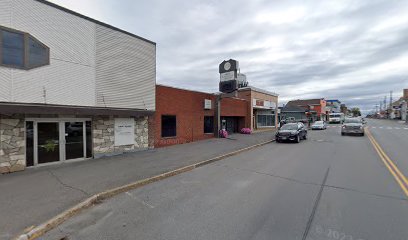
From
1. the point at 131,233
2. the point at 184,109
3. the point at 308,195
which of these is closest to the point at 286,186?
the point at 308,195

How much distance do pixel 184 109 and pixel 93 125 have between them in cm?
709

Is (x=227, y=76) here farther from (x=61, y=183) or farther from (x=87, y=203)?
(x=87, y=203)

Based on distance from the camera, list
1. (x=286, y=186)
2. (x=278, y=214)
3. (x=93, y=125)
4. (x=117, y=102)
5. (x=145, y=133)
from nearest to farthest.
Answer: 1. (x=278, y=214)
2. (x=286, y=186)
3. (x=93, y=125)
4. (x=117, y=102)
5. (x=145, y=133)

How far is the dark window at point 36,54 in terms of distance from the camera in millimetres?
8492

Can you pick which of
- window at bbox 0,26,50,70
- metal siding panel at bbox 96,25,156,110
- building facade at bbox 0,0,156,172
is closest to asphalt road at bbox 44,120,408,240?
building facade at bbox 0,0,156,172

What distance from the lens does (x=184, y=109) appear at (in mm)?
16625

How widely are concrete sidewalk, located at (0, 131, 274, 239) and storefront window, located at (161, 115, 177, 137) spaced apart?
426cm

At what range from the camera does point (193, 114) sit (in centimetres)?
1752

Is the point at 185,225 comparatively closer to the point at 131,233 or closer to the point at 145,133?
the point at 131,233

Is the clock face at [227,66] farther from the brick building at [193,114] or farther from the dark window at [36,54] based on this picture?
the dark window at [36,54]

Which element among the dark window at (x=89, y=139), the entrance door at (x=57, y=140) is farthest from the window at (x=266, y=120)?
the entrance door at (x=57, y=140)

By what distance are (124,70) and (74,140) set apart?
432cm

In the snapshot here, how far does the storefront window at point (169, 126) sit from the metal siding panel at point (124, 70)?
5.73 feet

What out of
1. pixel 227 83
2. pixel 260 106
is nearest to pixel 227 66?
pixel 227 83
